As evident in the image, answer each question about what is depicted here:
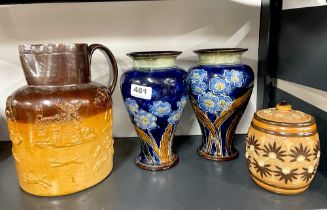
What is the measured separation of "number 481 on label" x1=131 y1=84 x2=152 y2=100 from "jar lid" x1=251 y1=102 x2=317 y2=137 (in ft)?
0.79

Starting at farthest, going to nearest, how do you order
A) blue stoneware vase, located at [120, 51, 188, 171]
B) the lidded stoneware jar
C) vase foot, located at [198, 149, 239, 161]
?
vase foot, located at [198, 149, 239, 161]
blue stoneware vase, located at [120, 51, 188, 171]
the lidded stoneware jar

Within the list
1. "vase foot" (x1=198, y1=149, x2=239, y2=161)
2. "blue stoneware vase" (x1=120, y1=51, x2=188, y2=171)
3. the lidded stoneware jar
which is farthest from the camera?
"vase foot" (x1=198, y1=149, x2=239, y2=161)

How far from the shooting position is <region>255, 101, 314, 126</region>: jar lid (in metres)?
Answer: 0.55

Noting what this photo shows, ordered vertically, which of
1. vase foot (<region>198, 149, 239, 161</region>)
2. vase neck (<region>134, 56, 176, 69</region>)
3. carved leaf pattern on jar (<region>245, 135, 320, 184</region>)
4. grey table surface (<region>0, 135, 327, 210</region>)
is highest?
vase neck (<region>134, 56, 176, 69</region>)

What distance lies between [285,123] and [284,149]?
0.05 m

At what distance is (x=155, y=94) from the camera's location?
0.64 m

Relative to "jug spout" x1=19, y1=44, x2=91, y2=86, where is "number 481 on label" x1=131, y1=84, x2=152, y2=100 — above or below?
below

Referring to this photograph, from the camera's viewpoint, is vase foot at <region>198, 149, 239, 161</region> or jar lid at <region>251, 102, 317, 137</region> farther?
vase foot at <region>198, 149, 239, 161</region>

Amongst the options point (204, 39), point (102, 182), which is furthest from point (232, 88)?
point (102, 182)

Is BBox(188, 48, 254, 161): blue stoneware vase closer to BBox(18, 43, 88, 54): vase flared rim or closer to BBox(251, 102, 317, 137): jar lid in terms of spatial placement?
BBox(251, 102, 317, 137): jar lid

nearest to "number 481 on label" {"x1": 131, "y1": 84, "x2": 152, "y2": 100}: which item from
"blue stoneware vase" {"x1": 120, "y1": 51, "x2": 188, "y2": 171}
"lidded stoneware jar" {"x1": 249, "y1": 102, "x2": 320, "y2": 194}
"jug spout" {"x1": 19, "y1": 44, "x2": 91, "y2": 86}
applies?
"blue stoneware vase" {"x1": 120, "y1": 51, "x2": 188, "y2": 171}

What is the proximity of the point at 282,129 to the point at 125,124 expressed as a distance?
542 mm

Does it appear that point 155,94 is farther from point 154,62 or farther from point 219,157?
point 219,157

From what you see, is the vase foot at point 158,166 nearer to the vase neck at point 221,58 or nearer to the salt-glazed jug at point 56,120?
the salt-glazed jug at point 56,120
